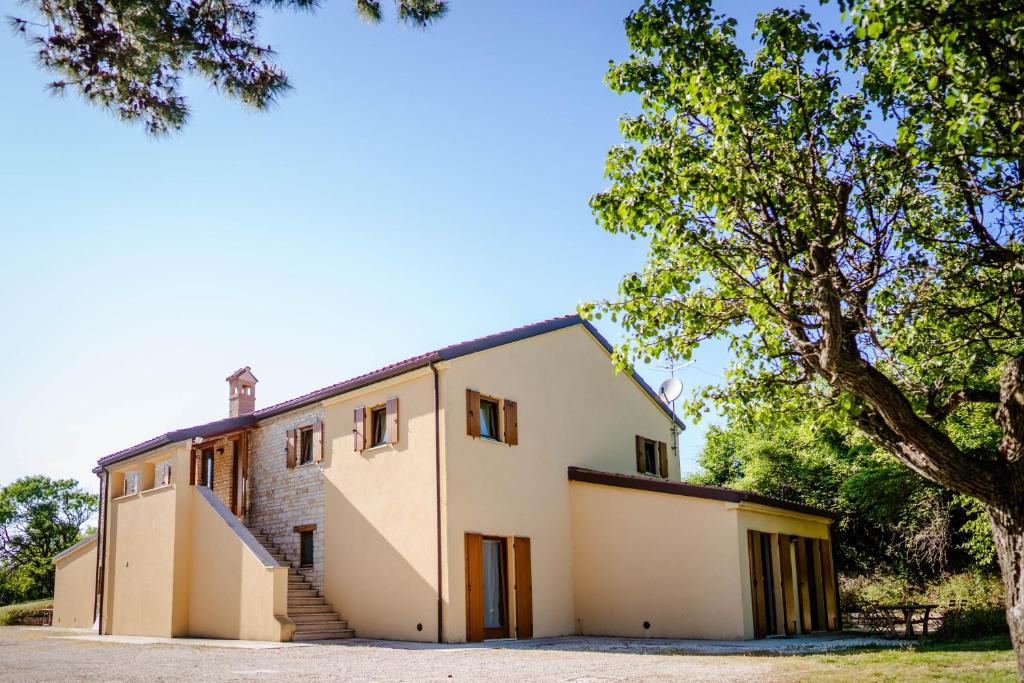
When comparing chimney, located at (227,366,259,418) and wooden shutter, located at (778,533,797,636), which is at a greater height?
chimney, located at (227,366,259,418)

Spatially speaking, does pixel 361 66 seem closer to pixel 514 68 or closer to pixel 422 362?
pixel 514 68

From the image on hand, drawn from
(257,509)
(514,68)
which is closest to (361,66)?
(514,68)

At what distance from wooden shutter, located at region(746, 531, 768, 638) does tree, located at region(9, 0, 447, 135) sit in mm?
12266

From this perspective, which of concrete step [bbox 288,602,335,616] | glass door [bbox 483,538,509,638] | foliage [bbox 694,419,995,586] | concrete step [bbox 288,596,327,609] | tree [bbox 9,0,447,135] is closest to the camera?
tree [bbox 9,0,447,135]

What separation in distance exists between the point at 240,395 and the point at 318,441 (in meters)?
6.24

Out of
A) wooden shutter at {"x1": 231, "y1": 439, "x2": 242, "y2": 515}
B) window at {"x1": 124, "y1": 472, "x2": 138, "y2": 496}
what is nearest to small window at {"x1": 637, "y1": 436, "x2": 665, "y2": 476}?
wooden shutter at {"x1": 231, "y1": 439, "x2": 242, "y2": 515}

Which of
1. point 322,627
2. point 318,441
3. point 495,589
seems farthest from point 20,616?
point 495,589

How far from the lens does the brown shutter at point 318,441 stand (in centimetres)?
1884

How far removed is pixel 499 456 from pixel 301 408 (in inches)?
199

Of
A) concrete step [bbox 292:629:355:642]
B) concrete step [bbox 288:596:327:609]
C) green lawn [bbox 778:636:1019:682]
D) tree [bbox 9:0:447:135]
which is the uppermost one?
tree [bbox 9:0:447:135]

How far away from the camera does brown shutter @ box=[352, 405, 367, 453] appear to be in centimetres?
1792

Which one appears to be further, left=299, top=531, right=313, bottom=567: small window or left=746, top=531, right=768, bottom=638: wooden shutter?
left=299, top=531, right=313, bottom=567: small window

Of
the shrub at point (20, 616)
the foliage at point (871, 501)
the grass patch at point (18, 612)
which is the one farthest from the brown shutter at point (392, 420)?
the grass patch at point (18, 612)

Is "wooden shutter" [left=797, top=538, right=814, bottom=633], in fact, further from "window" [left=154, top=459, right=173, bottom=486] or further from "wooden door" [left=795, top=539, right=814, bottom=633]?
"window" [left=154, top=459, right=173, bottom=486]
